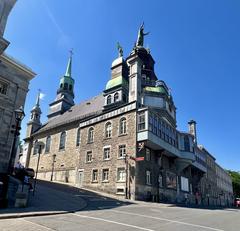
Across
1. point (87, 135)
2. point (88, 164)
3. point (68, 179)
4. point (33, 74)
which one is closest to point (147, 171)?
point (88, 164)

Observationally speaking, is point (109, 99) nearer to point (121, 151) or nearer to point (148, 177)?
point (121, 151)

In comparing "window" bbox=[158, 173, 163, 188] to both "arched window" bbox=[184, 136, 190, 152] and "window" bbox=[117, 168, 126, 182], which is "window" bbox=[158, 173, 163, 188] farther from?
"arched window" bbox=[184, 136, 190, 152]

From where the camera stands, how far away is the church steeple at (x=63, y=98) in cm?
4878

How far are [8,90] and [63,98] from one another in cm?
2845

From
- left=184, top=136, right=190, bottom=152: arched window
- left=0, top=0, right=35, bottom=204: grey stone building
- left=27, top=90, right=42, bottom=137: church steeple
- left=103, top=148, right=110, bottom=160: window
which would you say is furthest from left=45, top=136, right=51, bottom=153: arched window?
left=184, top=136, right=190, bottom=152: arched window

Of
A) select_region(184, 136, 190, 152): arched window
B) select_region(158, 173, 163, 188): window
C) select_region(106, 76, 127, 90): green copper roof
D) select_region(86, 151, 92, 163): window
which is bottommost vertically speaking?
select_region(158, 173, 163, 188): window

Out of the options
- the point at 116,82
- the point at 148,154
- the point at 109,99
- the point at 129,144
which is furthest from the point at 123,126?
the point at 116,82

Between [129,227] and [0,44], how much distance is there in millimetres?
14768

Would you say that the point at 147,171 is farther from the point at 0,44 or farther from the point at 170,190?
the point at 0,44

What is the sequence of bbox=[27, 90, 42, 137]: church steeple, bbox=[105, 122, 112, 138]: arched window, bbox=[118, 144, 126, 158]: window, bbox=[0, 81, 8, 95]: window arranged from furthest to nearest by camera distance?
bbox=[27, 90, 42, 137]: church steeple
bbox=[105, 122, 112, 138]: arched window
bbox=[118, 144, 126, 158]: window
bbox=[0, 81, 8, 95]: window

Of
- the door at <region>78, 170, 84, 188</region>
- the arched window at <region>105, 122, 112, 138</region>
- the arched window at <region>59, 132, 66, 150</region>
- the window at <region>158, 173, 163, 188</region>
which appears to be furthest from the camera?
the arched window at <region>59, 132, 66, 150</region>

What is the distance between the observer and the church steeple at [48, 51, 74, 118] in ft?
160

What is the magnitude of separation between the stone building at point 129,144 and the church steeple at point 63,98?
7.18 m

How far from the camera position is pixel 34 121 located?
48.7 meters
